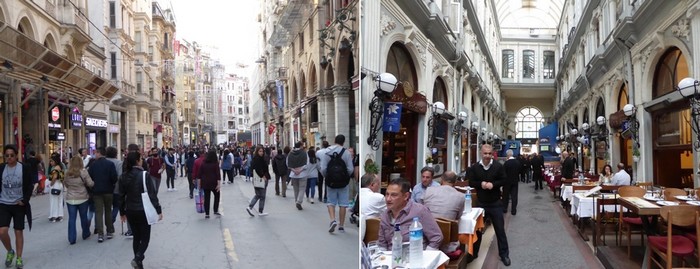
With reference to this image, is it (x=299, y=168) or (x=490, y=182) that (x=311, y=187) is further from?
(x=490, y=182)

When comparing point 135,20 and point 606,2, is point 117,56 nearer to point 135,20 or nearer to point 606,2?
point 135,20

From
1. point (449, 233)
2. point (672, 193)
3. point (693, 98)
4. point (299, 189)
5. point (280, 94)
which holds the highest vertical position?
point (693, 98)

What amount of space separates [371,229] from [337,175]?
2.18ft

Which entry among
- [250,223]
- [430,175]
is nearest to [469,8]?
[430,175]

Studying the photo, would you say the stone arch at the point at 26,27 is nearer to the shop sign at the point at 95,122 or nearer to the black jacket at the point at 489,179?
the shop sign at the point at 95,122

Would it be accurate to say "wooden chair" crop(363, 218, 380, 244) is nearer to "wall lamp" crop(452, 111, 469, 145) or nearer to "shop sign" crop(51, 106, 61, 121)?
"shop sign" crop(51, 106, 61, 121)

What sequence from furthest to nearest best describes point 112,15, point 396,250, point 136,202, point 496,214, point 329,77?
1. point 496,214
2. point 136,202
3. point 396,250
4. point 112,15
5. point 329,77

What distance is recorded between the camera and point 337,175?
2.30 m

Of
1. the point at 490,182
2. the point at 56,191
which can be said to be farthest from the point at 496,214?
the point at 56,191

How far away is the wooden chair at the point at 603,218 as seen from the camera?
6.21 m

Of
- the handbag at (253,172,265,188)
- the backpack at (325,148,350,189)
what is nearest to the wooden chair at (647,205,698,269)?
the backpack at (325,148,350,189)

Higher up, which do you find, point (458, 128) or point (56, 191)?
point (458, 128)

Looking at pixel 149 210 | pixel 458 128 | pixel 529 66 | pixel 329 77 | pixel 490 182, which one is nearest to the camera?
pixel 329 77

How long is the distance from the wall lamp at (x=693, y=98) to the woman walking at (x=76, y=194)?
516 centimetres
